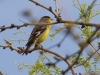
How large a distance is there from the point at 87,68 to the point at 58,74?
348 mm

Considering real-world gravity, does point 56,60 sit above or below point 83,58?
above

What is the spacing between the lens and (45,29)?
17.8 ft

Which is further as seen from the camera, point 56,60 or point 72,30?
point 56,60

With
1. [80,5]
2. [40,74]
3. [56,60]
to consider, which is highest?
[56,60]

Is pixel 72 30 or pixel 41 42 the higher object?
pixel 72 30

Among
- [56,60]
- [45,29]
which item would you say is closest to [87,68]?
[45,29]

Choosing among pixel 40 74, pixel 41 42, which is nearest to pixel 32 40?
pixel 41 42

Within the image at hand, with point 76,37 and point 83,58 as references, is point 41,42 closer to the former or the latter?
point 83,58

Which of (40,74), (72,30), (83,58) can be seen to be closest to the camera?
(72,30)

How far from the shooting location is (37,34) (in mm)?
5312

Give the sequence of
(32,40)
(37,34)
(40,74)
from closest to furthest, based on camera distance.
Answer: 1. (40,74)
2. (32,40)
3. (37,34)

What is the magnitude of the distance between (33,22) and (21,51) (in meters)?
2.20

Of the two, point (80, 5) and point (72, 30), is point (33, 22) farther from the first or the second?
point (80, 5)

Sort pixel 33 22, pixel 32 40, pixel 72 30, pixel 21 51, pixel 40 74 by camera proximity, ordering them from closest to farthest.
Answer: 1. pixel 72 30
2. pixel 33 22
3. pixel 21 51
4. pixel 40 74
5. pixel 32 40
